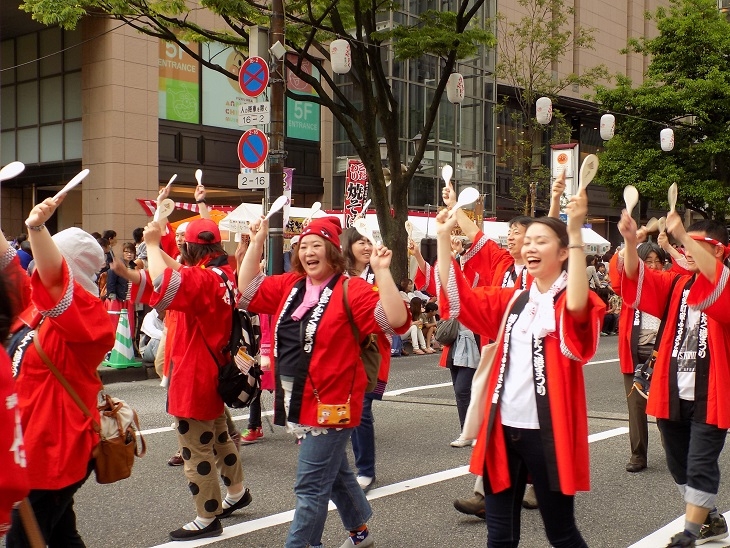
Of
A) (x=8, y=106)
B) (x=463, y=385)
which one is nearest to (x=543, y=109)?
(x=8, y=106)

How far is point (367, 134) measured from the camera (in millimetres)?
15094

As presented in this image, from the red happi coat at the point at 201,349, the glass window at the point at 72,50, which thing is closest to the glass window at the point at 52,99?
the glass window at the point at 72,50

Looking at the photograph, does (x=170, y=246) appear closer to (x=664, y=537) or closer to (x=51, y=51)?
(x=664, y=537)

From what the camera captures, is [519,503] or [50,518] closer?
[50,518]

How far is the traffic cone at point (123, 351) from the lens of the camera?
11430 millimetres

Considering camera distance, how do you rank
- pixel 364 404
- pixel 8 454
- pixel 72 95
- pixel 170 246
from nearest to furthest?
pixel 8 454 → pixel 364 404 → pixel 170 246 → pixel 72 95

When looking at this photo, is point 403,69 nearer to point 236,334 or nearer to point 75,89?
point 75,89

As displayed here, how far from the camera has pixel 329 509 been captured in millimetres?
5422

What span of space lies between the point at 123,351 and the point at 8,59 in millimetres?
13674

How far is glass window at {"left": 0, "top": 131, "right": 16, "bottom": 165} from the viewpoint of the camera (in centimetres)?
2239

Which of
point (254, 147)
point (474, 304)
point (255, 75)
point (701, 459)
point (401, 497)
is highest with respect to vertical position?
point (255, 75)

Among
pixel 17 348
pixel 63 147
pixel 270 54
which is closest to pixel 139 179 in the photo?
pixel 63 147

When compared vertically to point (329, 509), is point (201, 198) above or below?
above

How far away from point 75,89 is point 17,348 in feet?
61.8
